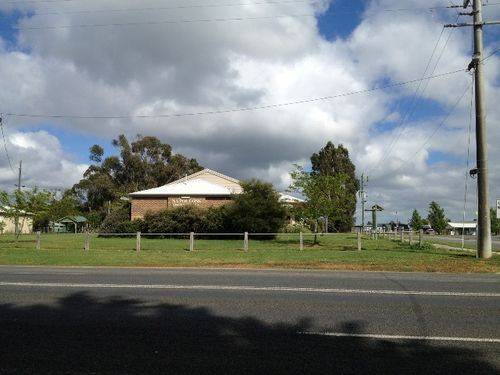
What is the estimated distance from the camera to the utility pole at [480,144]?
19.8 meters

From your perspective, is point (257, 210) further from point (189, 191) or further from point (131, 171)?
point (131, 171)

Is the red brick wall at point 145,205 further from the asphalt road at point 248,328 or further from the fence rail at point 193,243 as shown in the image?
the asphalt road at point 248,328

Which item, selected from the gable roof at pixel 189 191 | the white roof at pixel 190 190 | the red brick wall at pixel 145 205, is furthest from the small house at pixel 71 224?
the red brick wall at pixel 145 205

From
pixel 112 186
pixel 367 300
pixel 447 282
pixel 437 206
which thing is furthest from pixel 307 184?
pixel 437 206

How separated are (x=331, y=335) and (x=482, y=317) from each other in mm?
2633

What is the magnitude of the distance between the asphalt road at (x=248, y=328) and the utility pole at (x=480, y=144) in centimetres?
924

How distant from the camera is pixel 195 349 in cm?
589

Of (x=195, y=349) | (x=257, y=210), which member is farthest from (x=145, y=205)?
(x=195, y=349)

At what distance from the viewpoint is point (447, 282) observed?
12102mm

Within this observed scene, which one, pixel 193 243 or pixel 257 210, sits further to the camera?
pixel 257 210

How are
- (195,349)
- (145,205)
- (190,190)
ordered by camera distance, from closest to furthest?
(195,349)
(145,205)
(190,190)

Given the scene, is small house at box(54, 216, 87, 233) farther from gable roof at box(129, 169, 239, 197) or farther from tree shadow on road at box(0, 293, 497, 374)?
tree shadow on road at box(0, 293, 497, 374)

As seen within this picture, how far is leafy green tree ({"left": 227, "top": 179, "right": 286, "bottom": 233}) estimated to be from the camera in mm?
37312

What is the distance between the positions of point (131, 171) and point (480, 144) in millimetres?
59526
